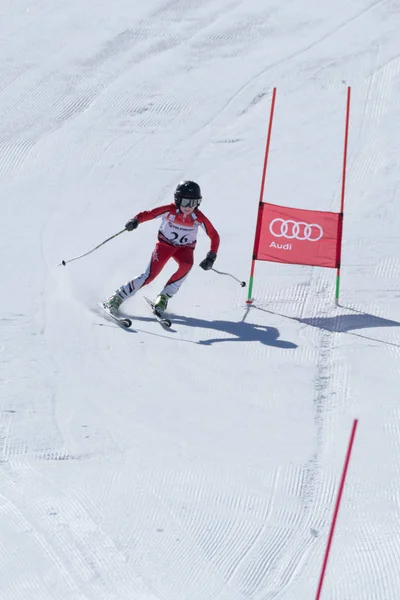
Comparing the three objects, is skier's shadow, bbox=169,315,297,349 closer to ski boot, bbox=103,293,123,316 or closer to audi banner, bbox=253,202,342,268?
ski boot, bbox=103,293,123,316

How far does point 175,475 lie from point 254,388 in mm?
1496

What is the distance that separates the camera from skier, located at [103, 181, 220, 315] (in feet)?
30.9

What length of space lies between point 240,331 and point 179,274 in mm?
861

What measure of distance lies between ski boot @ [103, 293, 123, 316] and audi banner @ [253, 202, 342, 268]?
1.30 m

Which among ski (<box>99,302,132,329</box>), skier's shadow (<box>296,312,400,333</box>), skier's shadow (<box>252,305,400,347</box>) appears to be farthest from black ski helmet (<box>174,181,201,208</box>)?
skier's shadow (<box>296,312,400,333</box>)

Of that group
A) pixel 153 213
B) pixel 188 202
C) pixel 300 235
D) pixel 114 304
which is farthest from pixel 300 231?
pixel 114 304

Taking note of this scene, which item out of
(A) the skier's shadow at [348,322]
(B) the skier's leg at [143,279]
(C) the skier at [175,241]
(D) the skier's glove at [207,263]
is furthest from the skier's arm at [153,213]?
(A) the skier's shadow at [348,322]

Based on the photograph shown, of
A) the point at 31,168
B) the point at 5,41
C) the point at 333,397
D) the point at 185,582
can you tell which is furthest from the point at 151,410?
the point at 5,41

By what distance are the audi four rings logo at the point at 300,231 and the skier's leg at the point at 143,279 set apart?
1049 millimetres

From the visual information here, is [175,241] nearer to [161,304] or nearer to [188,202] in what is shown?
[188,202]

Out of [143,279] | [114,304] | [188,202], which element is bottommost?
[114,304]

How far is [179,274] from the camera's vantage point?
963 cm

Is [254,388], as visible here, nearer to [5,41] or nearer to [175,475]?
[175,475]

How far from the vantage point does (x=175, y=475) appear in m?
6.75
